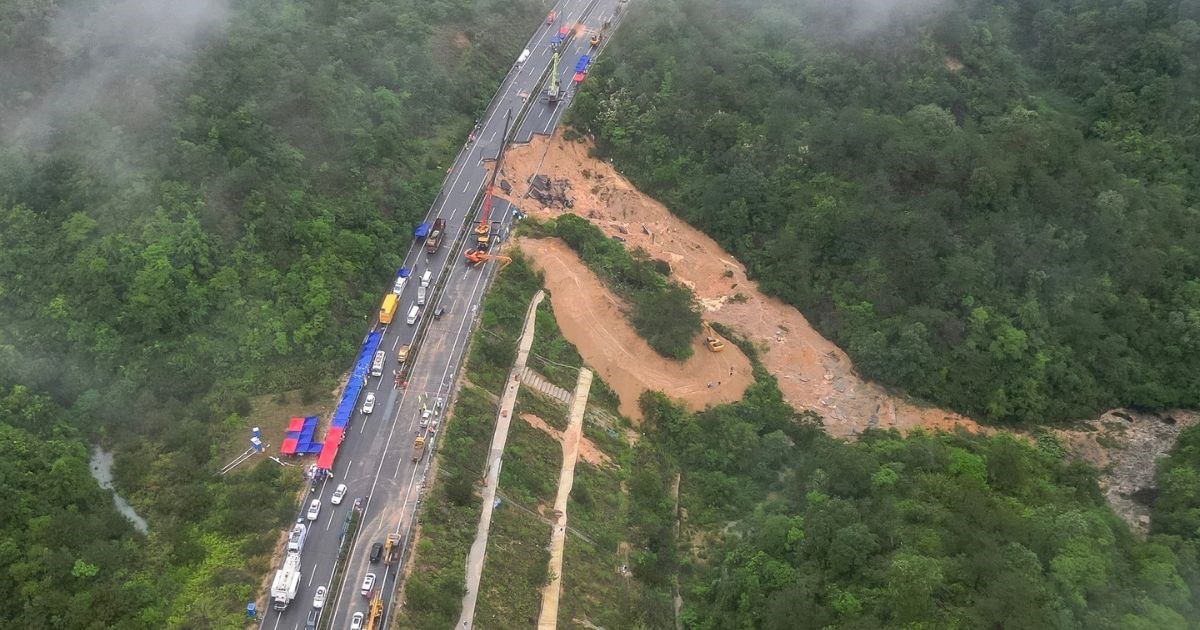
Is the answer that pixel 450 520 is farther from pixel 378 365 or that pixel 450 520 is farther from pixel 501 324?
pixel 501 324

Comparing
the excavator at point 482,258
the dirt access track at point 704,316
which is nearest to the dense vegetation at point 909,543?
the dirt access track at point 704,316

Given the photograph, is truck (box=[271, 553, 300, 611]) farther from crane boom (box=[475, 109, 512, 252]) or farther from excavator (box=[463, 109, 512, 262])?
crane boom (box=[475, 109, 512, 252])

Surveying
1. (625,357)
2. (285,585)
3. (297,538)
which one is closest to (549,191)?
(625,357)

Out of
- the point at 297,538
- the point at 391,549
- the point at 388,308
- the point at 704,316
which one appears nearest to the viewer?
the point at 297,538

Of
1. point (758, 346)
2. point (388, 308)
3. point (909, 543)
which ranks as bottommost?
point (388, 308)

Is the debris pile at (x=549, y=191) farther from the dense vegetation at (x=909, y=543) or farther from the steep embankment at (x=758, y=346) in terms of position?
the dense vegetation at (x=909, y=543)

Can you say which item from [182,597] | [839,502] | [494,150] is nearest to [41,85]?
[494,150]

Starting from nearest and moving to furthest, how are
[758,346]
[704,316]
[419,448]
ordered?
1. [419,448]
2. [758,346]
3. [704,316]

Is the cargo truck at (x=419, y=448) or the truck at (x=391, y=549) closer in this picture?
the truck at (x=391, y=549)
